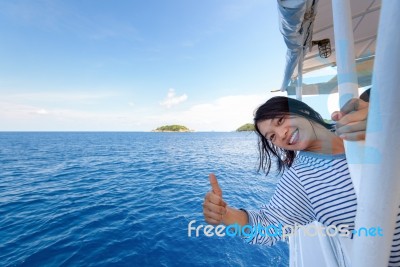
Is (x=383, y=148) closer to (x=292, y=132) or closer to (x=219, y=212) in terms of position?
(x=292, y=132)

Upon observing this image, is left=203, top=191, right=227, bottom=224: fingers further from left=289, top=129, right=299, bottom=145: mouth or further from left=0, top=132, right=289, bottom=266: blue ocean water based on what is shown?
left=0, top=132, right=289, bottom=266: blue ocean water

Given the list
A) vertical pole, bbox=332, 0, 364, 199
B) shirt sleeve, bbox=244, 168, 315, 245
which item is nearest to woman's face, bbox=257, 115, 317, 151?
shirt sleeve, bbox=244, 168, 315, 245

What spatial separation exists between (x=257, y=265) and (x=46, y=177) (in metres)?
14.1

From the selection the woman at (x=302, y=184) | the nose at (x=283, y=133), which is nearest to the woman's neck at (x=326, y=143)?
the woman at (x=302, y=184)

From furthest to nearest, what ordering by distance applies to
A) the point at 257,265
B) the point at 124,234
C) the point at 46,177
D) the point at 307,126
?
1. the point at 46,177
2. the point at 124,234
3. the point at 257,265
4. the point at 307,126

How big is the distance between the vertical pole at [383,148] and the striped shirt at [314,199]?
43cm

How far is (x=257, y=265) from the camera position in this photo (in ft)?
14.8

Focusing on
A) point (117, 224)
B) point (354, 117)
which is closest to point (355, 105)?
point (354, 117)

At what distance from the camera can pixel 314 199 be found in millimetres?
1082

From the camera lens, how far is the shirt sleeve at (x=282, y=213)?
1143mm

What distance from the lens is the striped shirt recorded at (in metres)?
0.99

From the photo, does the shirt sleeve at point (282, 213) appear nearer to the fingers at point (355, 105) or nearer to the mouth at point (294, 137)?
the mouth at point (294, 137)

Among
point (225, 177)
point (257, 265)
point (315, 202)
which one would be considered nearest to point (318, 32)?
point (315, 202)

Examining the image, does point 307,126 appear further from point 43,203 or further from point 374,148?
point 43,203
